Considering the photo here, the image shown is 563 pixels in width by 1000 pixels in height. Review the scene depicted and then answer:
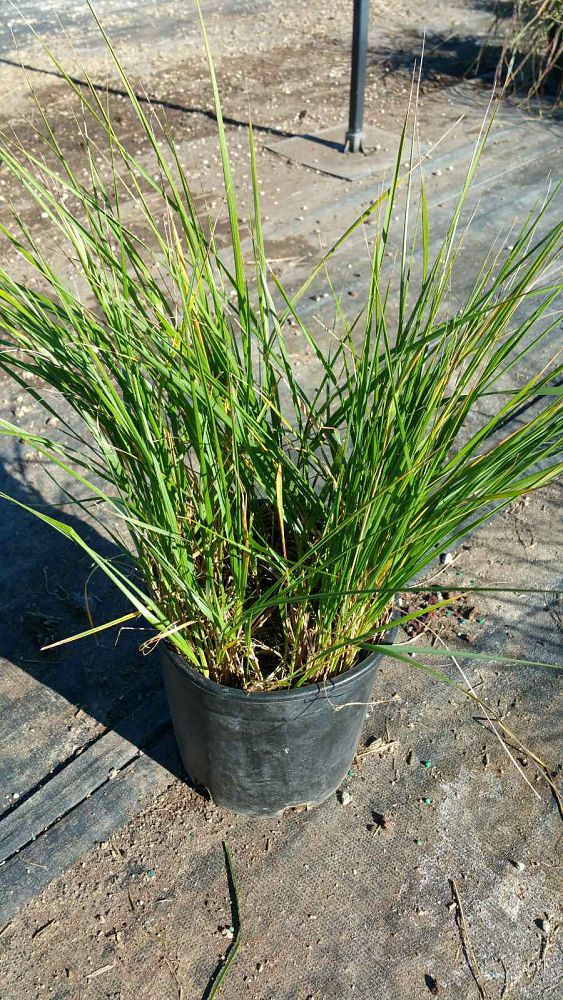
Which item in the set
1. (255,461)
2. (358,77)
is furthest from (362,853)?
(358,77)

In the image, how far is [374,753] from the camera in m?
1.77

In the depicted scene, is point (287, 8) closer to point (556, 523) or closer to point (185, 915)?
point (556, 523)

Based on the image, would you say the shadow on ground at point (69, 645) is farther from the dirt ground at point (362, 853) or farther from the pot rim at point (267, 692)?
the pot rim at point (267, 692)

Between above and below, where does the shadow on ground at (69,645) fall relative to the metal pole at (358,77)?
below

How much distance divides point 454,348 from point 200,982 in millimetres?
1146

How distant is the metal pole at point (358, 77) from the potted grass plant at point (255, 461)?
3.10 metres

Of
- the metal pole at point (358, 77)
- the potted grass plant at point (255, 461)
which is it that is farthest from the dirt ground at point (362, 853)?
the metal pole at point (358, 77)

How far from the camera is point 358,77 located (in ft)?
13.3

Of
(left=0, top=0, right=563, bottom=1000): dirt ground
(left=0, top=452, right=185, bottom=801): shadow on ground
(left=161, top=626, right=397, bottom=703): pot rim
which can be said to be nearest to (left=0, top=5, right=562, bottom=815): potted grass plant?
(left=161, top=626, right=397, bottom=703): pot rim

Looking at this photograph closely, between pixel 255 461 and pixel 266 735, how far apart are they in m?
0.47

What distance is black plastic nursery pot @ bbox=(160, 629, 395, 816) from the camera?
136 centimetres

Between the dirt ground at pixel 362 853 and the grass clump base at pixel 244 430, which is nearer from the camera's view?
the grass clump base at pixel 244 430

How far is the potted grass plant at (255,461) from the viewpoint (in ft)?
3.90

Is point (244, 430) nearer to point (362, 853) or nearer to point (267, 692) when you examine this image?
point (267, 692)
